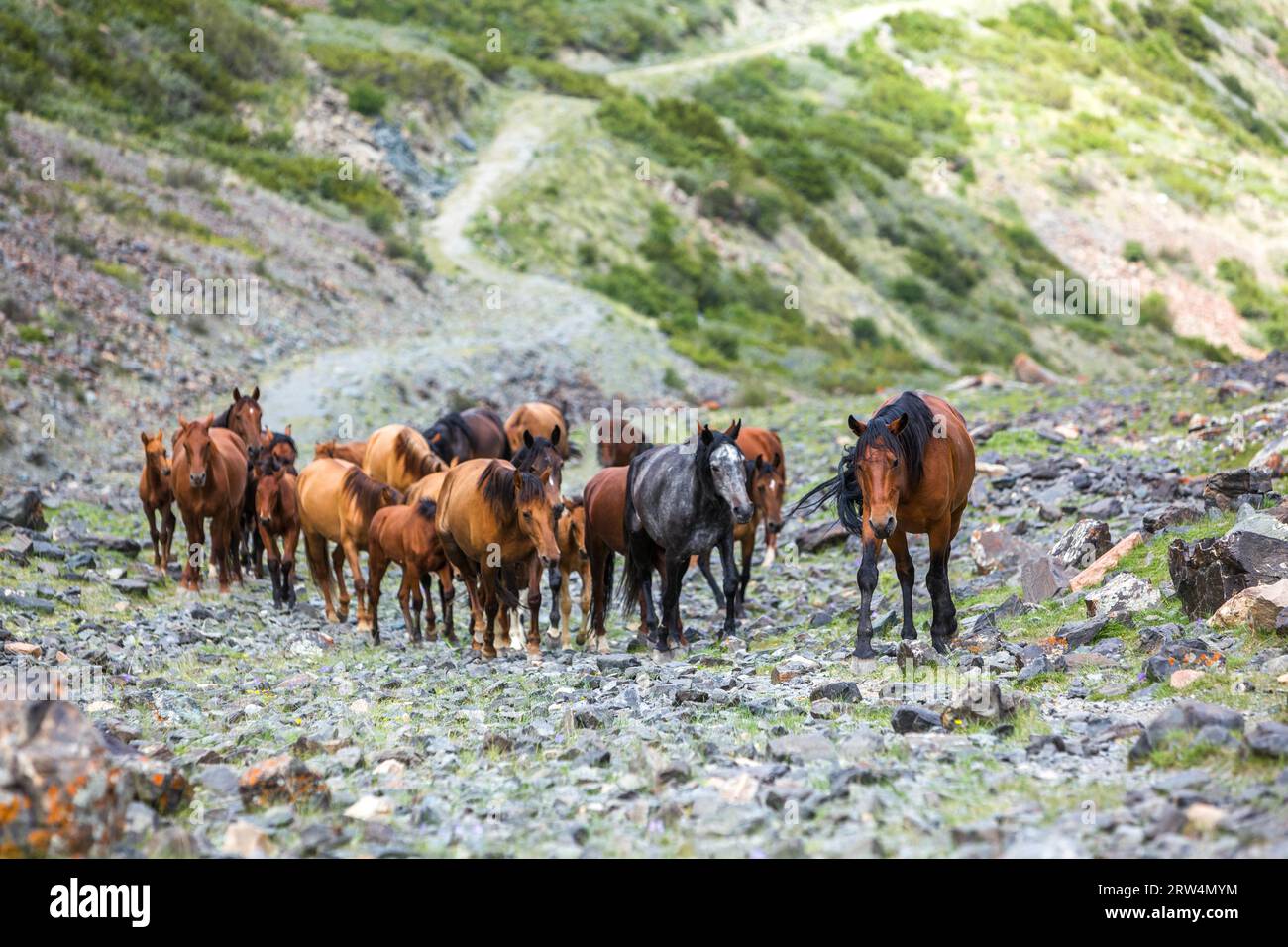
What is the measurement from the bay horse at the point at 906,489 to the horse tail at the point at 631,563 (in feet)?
8.13

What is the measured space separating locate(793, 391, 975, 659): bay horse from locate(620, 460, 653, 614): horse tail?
248 centimetres

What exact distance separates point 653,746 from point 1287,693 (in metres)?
3.62

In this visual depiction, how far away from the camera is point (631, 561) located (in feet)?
43.4

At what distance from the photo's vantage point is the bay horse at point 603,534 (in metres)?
13.2

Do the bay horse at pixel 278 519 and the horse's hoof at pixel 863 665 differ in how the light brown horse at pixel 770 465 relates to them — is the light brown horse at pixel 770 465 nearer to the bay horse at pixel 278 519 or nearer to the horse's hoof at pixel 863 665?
the bay horse at pixel 278 519

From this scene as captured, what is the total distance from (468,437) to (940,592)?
8831mm

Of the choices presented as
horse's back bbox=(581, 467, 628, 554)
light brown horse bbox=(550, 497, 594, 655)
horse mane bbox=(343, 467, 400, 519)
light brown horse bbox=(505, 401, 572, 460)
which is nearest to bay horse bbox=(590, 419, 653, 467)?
light brown horse bbox=(505, 401, 572, 460)

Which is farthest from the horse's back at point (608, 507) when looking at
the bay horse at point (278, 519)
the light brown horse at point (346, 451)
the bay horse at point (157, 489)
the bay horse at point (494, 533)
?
the bay horse at point (157, 489)

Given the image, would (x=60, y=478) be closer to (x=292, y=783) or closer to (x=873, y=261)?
(x=292, y=783)

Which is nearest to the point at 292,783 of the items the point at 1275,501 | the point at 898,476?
the point at 898,476

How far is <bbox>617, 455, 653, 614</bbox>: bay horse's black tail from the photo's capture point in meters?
12.9

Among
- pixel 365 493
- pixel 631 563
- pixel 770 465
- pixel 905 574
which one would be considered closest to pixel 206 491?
pixel 365 493

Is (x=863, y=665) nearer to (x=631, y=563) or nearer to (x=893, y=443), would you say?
(x=893, y=443)

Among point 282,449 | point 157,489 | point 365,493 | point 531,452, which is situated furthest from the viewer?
point 282,449
